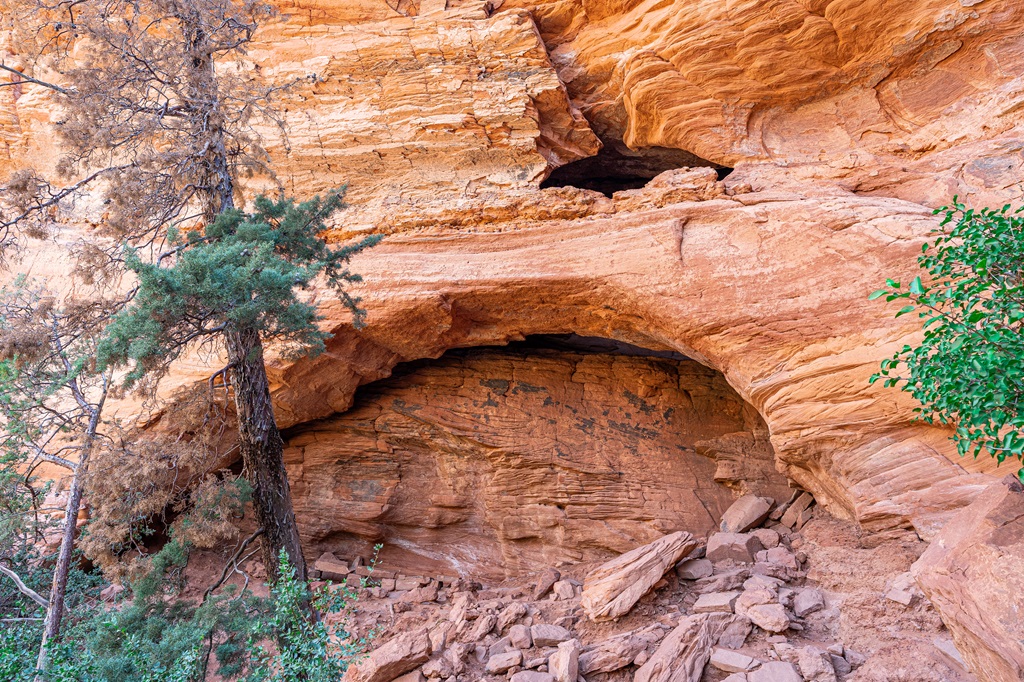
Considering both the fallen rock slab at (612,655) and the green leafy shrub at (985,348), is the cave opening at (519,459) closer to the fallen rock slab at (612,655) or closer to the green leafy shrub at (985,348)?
the fallen rock slab at (612,655)

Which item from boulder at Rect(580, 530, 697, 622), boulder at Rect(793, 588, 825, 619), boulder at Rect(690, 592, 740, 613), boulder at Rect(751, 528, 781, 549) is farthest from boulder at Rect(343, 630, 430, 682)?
boulder at Rect(751, 528, 781, 549)

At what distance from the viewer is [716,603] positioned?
7383 mm

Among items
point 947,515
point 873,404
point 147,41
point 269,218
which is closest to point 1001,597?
point 947,515

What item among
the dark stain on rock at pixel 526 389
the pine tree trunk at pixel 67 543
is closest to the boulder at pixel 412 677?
the pine tree trunk at pixel 67 543

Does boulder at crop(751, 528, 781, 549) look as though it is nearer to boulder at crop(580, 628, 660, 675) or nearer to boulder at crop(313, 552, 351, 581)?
boulder at crop(580, 628, 660, 675)

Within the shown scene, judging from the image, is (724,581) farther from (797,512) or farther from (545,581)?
(545,581)

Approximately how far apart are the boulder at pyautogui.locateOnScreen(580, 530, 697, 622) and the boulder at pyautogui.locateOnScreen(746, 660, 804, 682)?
1.82 m

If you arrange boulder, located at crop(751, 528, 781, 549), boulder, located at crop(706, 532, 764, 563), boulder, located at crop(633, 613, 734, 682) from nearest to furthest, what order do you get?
1. boulder, located at crop(633, 613, 734, 682)
2. boulder, located at crop(706, 532, 764, 563)
3. boulder, located at crop(751, 528, 781, 549)

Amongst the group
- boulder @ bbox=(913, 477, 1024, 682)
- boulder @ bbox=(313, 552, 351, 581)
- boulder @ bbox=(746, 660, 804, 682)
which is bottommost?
boulder @ bbox=(313, 552, 351, 581)

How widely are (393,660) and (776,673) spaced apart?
14.3 feet

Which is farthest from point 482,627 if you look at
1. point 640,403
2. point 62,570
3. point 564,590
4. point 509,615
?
point 62,570

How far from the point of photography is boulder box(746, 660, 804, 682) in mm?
6031

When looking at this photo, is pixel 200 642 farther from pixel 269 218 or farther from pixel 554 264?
pixel 554 264

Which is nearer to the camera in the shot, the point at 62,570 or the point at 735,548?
the point at 62,570
